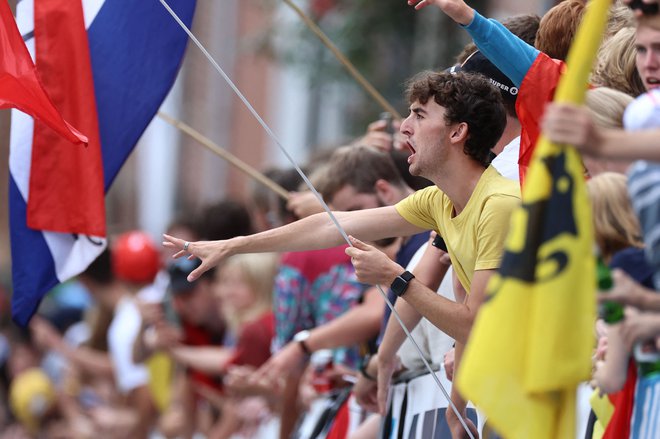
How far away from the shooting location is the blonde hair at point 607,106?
12.9 ft

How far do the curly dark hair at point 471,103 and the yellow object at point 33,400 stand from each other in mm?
7338

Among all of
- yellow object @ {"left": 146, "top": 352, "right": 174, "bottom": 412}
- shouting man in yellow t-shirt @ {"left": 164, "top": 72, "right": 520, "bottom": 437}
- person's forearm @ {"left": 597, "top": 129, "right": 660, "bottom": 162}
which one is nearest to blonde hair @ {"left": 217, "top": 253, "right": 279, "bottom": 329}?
yellow object @ {"left": 146, "top": 352, "right": 174, "bottom": 412}

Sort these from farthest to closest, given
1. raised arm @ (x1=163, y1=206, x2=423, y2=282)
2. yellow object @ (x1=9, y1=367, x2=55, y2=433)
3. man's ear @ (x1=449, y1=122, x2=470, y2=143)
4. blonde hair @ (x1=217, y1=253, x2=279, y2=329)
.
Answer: yellow object @ (x1=9, y1=367, x2=55, y2=433), blonde hair @ (x1=217, y1=253, x2=279, y2=329), raised arm @ (x1=163, y1=206, x2=423, y2=282), man's ear @ (x1=449, y1=122, x2=470, y2=143)

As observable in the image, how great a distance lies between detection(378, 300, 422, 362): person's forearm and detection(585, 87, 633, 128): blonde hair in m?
1.20

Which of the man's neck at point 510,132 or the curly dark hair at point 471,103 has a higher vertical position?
the curly dark hair at point 471,103

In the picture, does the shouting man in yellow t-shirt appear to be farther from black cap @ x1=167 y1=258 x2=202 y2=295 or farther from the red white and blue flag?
black cap @ x1=167 y1=258 x2=202 y2=295

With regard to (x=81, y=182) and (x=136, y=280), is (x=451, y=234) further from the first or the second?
(x=136, y=280)

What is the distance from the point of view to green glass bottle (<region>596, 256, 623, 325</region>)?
3.30 metres

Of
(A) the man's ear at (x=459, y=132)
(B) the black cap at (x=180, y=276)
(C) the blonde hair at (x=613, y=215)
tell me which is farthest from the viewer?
(B) the black cap at (x=180, y=276)

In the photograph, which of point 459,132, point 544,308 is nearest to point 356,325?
point 459,132

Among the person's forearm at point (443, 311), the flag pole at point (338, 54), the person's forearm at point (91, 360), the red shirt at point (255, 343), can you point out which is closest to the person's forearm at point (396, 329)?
the person's forearm at point (443, 311)

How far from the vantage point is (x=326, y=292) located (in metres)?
6.58

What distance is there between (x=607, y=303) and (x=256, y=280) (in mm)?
4818

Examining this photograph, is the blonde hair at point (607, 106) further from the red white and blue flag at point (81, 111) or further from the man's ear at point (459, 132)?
the red white and blue flag at point (81, 111)
